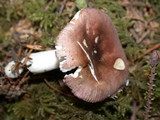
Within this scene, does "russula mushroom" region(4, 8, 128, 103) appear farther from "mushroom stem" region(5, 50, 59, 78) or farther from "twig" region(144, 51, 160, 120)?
"twig" region(144, 51, 160, 120)

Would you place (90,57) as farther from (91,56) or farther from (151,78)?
(151,78)

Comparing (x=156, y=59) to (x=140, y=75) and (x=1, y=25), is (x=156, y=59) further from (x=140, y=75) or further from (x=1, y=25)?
(x=1, y=25)

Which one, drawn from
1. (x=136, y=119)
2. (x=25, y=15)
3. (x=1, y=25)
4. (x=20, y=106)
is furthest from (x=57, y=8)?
(x=136, y=119)

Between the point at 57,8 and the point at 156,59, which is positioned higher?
the point at 57,8

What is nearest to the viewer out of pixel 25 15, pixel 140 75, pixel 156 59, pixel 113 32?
pixel 156 59

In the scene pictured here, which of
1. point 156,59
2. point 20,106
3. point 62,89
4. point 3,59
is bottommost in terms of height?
point 20,106

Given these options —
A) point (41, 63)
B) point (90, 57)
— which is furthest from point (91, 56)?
point (41, 63)

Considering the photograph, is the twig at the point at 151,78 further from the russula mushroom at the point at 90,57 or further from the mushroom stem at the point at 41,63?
the mushroom stem at the point at 41,63
